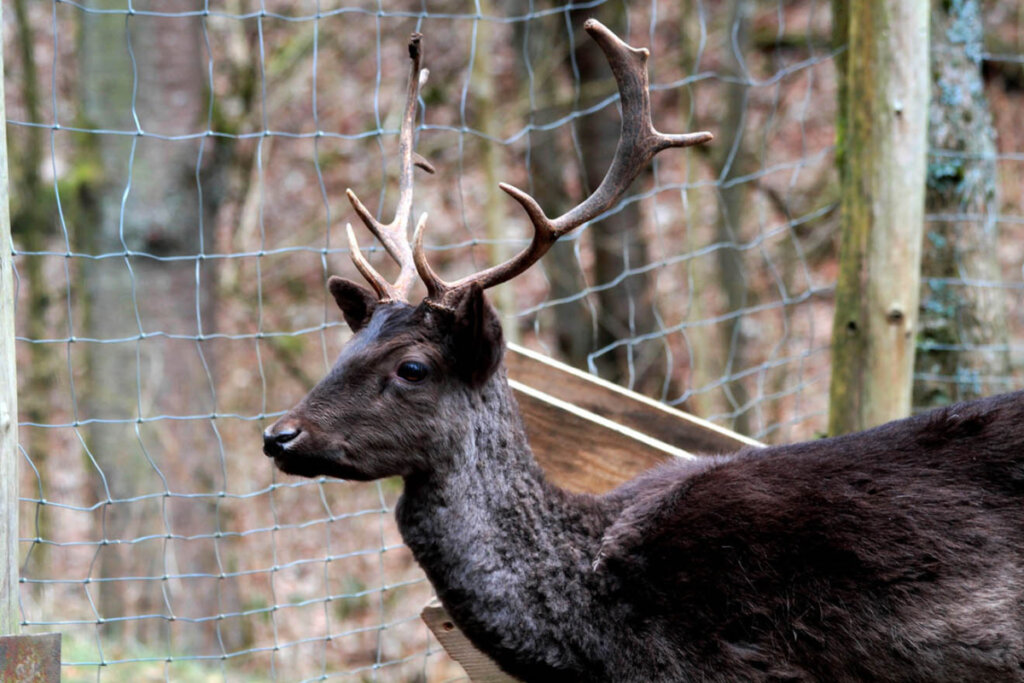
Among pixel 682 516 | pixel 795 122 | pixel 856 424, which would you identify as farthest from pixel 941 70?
pixel 795 122

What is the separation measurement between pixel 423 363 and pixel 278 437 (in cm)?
49

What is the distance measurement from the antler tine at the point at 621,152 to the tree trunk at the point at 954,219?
6.88 feet

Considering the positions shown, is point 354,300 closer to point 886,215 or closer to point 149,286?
point 886,215

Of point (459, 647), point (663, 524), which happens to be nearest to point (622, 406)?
point (663, 524)

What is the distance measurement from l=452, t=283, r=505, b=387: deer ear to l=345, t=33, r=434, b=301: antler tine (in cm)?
30

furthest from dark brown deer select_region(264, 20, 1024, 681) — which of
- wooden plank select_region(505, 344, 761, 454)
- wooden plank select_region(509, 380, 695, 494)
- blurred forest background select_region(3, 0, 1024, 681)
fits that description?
blurred forest background select_region(3, 0, 1024, 681)

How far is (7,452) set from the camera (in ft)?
10.1

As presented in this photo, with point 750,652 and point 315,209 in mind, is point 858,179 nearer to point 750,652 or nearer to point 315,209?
point 750,652

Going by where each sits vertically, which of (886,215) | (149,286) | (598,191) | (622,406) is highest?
(598,191)

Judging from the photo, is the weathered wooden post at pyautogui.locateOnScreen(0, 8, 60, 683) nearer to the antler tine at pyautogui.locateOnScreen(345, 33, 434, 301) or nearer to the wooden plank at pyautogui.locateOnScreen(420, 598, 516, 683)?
the antler tine at pyautogui.locateOnScreen(345, 33, 434, 301)

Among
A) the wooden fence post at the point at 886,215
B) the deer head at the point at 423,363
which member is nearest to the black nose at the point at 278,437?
the deer head at the point at 423,363

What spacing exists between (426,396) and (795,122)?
11.1 metres

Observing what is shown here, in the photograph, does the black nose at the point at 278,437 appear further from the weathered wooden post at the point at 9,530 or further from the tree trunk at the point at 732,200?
the tree trunk at the point at 732,200

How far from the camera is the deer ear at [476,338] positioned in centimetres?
342
